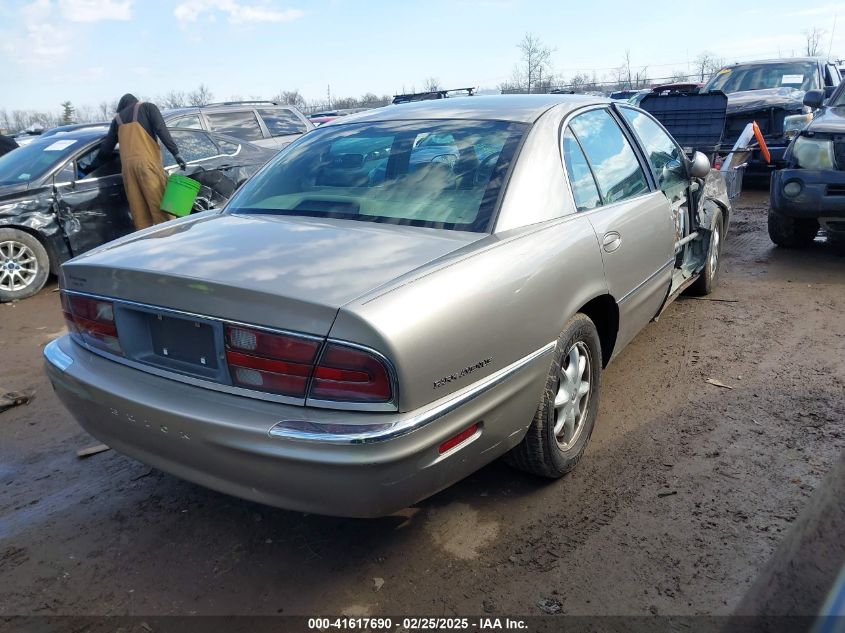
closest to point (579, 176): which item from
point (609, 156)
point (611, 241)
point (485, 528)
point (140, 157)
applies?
point (611, 241)

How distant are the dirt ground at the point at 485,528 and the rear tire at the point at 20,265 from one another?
10.0ft

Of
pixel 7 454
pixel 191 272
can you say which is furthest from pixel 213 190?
pixel 191 272

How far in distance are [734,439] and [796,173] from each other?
3.99m

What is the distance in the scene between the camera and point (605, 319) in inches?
132

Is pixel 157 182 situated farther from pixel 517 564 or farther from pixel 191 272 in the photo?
pixel 517 564

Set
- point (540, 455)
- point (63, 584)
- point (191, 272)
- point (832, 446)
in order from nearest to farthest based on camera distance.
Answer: point (191, 272), point (63, 584), point (540, 455), point (832, 446)

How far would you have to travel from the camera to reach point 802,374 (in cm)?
401

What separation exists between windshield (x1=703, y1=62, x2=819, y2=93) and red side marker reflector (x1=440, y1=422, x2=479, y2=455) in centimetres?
1108

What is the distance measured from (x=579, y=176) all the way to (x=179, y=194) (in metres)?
4.93

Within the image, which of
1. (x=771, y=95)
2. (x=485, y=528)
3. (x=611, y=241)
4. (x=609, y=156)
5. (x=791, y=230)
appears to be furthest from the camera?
Result: (x=771, y=95)

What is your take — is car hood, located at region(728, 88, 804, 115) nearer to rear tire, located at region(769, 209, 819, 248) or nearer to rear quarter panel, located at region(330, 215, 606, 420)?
rear tire, located at region(769, 209, 819, 248)

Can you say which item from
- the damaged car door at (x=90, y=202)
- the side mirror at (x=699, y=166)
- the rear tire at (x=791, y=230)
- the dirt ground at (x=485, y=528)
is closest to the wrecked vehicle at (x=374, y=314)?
the dirt ground at (x=485, y=528)

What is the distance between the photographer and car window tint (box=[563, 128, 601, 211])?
314cm

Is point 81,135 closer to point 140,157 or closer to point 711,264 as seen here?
point 140,157
